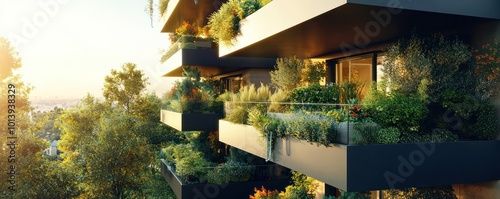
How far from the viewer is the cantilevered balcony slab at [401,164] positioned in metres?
7.13

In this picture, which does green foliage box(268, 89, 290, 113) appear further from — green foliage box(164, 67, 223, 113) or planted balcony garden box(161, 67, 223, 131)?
green foliage box(164, 67, 223, 113)

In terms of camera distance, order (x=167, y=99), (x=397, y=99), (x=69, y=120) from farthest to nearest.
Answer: (x=69, y=120) < (x=167, y=99) < (x=397, y=99)

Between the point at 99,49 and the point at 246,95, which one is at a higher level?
the point at 99,49

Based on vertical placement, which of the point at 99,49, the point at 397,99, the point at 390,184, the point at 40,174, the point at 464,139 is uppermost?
the point at 99,49

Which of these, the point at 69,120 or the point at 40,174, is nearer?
the point at 40,174

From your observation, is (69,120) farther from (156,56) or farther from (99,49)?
(99,49)

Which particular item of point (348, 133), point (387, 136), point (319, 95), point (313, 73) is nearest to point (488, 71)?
point (387, 136)

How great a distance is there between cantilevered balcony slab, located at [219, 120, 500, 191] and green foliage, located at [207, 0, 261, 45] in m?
5.59

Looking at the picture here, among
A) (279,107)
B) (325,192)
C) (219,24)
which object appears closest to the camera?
(279,107)

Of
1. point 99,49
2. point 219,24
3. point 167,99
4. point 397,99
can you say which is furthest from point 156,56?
point 397,99

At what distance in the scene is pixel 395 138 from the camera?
7.55 meters

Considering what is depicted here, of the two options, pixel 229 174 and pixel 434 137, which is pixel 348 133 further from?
pixel 229 174

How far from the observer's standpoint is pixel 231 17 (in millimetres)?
13445

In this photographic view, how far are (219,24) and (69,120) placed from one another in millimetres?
17277
